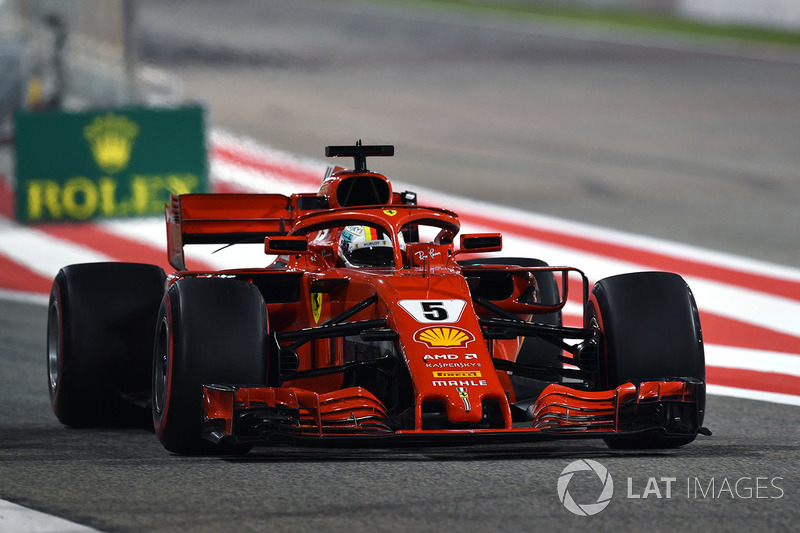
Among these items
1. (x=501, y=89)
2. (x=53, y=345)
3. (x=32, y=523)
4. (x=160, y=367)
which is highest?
(x=501, y=89)

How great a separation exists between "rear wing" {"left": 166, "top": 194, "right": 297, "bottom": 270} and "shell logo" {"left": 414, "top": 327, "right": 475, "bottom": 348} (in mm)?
2145

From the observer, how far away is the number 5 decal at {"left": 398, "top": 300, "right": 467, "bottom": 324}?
695cm

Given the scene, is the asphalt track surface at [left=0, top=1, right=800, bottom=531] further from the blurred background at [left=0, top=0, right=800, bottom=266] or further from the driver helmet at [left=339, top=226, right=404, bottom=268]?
the driver helmet at [left=339, top=226, right=404, bottom=268]

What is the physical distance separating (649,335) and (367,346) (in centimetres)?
131

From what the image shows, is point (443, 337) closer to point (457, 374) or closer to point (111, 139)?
point (457, 374)

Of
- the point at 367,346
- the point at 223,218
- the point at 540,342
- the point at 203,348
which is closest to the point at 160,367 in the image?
the point at 203,348

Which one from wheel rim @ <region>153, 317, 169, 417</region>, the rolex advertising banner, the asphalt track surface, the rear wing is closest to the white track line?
the asphalt track surface

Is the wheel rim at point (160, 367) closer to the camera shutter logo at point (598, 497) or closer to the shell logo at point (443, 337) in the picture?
the shell logo at point (443, 337)

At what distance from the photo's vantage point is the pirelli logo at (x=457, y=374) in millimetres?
6679

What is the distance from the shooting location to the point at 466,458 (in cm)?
686

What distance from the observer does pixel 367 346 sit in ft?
24.2

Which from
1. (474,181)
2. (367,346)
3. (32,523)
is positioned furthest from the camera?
(474,181)

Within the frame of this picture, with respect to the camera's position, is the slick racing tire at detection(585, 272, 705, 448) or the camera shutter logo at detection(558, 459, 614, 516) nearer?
the camera shutter logo at detection(558, 459, 614, 516)

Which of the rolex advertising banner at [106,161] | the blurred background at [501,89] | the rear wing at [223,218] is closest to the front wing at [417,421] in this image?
the rear wing at [223,218]
